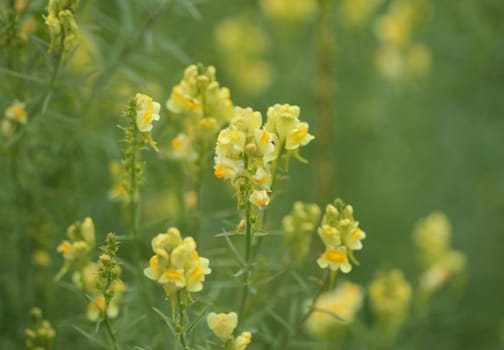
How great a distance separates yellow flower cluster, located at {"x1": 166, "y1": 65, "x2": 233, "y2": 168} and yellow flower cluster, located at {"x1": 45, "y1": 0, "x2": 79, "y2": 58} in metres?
0.32

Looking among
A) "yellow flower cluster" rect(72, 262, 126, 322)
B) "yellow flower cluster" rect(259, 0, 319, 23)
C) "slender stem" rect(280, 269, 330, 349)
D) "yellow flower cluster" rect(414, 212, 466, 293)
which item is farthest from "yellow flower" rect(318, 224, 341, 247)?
"yellow flower cluster" rect(259, 0, 319, 23)

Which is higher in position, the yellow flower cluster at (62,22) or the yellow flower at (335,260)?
the yellow flower cluster at (62,22)

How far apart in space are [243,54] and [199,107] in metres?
2.89

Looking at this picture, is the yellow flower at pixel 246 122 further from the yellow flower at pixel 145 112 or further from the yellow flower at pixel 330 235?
the yellow flower at pixel 330 235

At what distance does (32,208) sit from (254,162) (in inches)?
47.0

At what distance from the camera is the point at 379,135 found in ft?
15.4

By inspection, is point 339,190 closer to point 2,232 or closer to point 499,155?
point 499,155

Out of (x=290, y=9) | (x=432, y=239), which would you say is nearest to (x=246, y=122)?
(x=432, y=239)

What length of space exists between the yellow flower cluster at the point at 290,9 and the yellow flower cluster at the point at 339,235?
264 centimetres

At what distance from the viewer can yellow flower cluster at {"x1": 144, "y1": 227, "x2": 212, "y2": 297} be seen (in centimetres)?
163

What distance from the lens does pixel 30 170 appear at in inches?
97.2

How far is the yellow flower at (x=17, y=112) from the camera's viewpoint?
7.09 ft

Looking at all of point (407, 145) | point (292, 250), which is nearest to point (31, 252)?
point (292, 250)

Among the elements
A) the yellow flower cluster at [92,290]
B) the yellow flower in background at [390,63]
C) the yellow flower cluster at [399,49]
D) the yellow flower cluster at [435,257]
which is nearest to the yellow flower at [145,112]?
the yellow flower cluster at [92,290]
